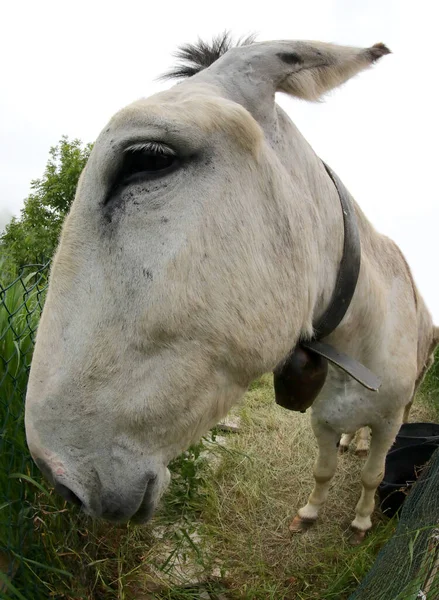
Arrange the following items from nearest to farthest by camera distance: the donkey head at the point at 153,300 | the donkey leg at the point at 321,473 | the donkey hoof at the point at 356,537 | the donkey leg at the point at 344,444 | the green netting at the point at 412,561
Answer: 1. the donkey head at the point at 153,300
2. the green netting at the point at 412,561
3. the donkey leg at the point at 321,473
4. the donkey hoof at the point at 356,537
5. the donkey leg at the point at 344,444

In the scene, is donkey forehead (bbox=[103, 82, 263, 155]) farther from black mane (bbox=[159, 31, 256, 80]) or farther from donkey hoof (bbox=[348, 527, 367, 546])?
donkey hoof (bbox=[348, 527, 367, 546])

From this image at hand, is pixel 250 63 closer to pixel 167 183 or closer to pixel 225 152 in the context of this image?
pixel 225 152

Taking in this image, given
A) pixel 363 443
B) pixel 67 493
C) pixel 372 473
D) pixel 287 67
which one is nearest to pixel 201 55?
pixel 287 67

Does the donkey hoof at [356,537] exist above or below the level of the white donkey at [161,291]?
below

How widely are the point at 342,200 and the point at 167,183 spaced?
33.6 inches

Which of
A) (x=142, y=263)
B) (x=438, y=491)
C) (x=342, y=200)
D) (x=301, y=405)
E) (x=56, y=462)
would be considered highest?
(x=342, y=200)

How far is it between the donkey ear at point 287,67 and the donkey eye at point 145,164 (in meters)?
0.37

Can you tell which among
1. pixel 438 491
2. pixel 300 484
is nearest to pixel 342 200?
pixel 438 491

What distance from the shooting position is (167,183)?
1120 mm

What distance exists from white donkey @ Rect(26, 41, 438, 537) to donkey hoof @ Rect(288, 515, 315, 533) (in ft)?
7.32

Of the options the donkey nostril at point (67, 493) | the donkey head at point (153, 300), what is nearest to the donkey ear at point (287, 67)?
the donkey head at point (153, 300)

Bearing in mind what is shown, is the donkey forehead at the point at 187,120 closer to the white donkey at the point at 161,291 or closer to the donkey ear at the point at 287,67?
the white donkey at the point at 161,291

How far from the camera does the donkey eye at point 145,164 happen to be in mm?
1116

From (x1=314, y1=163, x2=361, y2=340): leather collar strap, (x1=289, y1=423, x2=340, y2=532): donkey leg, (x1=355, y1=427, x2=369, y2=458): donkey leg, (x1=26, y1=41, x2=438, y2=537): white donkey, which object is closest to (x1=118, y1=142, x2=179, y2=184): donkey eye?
(x1=26, y1=41, x2=438, y2=537): white donkey
